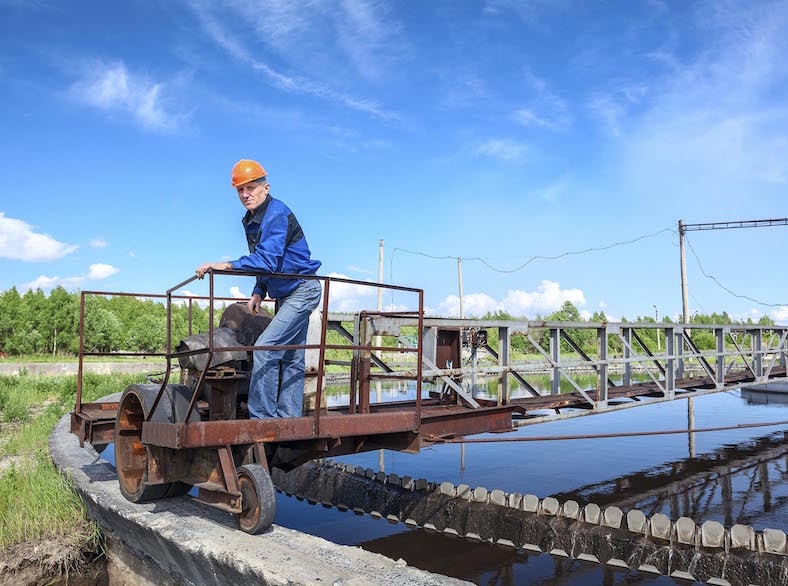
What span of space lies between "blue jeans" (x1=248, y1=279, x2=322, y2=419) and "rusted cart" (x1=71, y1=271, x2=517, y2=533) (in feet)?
0.68

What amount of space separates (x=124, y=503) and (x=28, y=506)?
45.8 inches

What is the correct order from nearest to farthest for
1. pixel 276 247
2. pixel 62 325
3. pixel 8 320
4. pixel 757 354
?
1. pixel 276 247
2. pixel 757 354
3. pixel 8 320
4. pixel 62 325

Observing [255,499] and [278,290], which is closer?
[255,499]

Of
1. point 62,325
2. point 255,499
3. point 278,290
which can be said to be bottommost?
point 255,499

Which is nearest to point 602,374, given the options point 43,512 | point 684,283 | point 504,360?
point 504,360

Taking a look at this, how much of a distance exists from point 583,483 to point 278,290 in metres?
6.62

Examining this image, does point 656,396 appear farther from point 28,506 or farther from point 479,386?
point 479,386

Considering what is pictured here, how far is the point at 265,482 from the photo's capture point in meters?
3.88

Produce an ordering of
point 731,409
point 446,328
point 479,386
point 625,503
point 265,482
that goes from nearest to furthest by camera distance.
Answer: point 265,482 → point 446,328 → point 625,503 → point 731,409 → point 479,386

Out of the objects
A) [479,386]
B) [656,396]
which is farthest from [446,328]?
[479,386]

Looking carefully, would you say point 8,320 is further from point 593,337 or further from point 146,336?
point 593,337

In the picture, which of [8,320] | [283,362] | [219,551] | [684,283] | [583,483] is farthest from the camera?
[8,320]

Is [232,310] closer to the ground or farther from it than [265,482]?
farther from it

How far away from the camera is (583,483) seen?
9430mm
